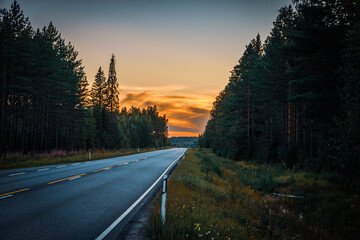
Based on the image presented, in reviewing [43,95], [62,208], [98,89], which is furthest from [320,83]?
[98,89]

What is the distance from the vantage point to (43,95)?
30.6 m

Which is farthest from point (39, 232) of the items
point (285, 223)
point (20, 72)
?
point (20, 72)

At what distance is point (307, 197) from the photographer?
30.3ft

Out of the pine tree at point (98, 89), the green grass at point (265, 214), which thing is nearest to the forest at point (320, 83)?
the green grass at point (265, 214)

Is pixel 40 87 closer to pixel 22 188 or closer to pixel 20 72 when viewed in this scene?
pixel 20 72

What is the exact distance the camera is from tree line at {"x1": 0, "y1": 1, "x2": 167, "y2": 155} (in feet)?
80.7

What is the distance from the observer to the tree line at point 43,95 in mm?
24594

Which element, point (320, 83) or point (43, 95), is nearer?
point (320, 83)

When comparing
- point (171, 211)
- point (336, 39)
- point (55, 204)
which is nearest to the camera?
point (171, 211)

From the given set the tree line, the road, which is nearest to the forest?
the road

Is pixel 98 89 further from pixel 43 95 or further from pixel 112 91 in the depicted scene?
pixel 43 95

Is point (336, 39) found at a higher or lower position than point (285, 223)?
higher

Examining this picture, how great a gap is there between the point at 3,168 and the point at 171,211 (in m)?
15.1

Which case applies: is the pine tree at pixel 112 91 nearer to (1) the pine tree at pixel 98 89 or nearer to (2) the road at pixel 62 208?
(1) the pine tree at pixel 98 89
